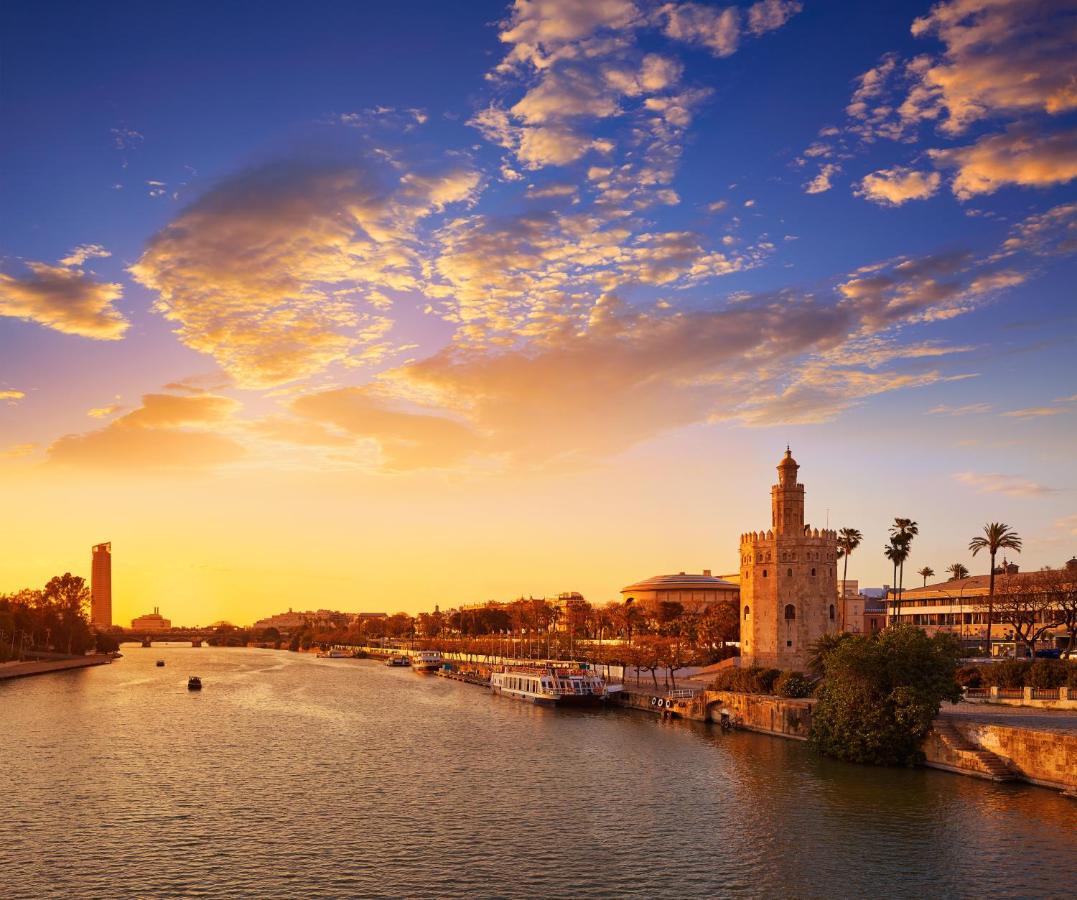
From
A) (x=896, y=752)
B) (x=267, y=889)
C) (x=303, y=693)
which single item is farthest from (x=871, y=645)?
(x=303, y=693)

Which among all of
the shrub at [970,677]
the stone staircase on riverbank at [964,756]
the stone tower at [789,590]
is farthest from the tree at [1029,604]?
the stone staircase on riverbank at [964,756]

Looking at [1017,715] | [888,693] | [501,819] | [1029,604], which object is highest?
[1029,604]

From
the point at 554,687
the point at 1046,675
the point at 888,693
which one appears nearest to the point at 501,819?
the point at 888,693

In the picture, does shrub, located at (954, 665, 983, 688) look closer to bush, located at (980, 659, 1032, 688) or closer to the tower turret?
bush, located at (980, 659, 1032, 688)

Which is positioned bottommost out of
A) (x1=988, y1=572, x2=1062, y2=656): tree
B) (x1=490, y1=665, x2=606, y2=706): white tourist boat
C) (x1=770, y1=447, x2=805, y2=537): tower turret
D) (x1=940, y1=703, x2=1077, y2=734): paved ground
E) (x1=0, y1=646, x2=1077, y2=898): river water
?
(x1=490, y1=665, x2=606, y2=706): white tourist boat

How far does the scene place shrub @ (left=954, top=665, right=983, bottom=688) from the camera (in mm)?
80688

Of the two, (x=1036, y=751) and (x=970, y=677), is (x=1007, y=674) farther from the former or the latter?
(x=1036, y=751)

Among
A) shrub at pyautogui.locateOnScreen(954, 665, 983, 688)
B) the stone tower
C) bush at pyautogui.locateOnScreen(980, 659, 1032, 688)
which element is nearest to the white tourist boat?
the stone tower

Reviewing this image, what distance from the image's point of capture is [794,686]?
87.4 m

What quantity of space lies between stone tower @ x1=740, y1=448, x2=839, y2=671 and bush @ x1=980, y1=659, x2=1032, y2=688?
27.4m

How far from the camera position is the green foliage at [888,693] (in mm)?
63094

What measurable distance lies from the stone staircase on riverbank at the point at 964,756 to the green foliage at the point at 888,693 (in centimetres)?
108

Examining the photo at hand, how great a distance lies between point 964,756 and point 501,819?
96.6 ft

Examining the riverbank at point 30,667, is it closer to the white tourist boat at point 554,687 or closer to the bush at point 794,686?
the white tourist boat at point 554,687
